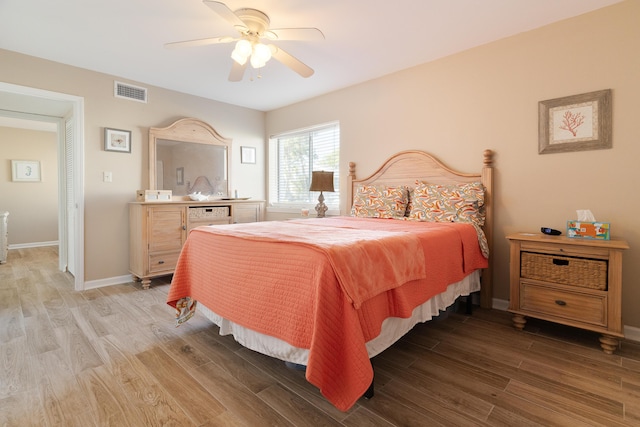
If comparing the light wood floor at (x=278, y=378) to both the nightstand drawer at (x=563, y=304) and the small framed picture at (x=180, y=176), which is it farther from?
the small framed picture at (x=180, y=176)

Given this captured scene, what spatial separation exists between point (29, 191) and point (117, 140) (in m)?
4.28

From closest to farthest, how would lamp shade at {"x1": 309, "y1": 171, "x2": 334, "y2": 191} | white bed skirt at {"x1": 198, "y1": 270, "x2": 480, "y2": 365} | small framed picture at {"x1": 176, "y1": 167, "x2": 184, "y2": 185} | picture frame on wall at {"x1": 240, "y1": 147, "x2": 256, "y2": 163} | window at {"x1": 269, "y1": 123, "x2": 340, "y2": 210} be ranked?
1. white bed skirt at {"x1": 198, "y1": 270, "x2": 480, "y2": 365}
2. lamp shade at {"x1": 309, "y1": 171, "x2": 334, "y2": 191}
3. small framed picture at {"x1": 176, "y1": 167, "x2": 184, "y2": 185}
4. window at {"x1": 269, "y1": 123, "x2": 340, "y2": 210}
5. picture frame on wall at {"x1": 240, "y1": 147, "x2": 256, "y2": 163}

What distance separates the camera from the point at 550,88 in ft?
8.07

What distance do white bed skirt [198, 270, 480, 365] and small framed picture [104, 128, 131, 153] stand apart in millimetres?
2471

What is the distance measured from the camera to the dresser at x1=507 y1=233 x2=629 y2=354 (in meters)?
1.93

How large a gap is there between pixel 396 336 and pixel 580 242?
142cm

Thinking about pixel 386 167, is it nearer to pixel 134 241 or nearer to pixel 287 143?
pixel 287 143

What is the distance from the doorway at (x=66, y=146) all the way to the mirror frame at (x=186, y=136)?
27.5 inches

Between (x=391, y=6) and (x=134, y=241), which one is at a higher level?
(x=391, y=6)

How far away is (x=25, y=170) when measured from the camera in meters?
6.04

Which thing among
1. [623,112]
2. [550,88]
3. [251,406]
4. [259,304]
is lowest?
[251,406]

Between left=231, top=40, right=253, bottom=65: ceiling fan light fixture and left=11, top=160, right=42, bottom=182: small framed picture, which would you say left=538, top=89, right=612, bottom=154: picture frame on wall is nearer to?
left=231, top=40, right=253, bottom=65: ceiling fan light fixture

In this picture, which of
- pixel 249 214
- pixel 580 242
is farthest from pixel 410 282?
pixel 249 214

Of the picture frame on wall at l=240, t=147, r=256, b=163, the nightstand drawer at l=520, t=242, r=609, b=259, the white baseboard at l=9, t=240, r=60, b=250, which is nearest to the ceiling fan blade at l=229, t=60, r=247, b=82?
the picture frame on wall at l=240, t=147, r=256, b=163
